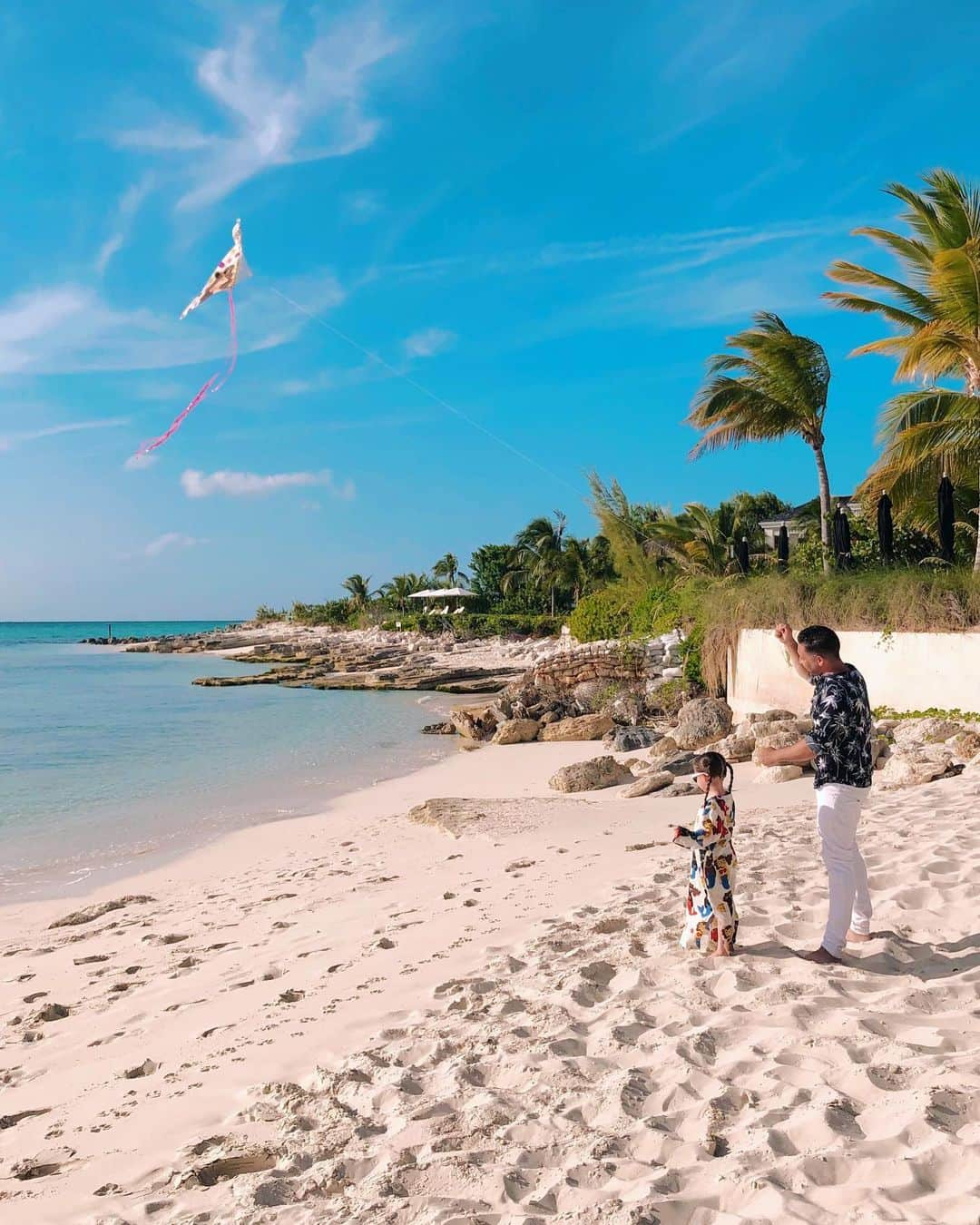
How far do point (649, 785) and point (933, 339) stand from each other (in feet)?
31.7

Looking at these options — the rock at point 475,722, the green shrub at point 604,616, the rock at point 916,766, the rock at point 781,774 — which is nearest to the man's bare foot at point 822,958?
the rock at point 916,766

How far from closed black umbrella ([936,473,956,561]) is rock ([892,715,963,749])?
485cm

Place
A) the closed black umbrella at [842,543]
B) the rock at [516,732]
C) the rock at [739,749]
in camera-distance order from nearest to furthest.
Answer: the rock at [739,749] → the closed black umbrella at [842,543] → the rock at [516,732]

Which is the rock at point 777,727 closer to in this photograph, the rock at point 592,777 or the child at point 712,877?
the rock at point 592,777

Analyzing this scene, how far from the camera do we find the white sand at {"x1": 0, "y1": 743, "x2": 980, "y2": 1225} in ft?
8.87

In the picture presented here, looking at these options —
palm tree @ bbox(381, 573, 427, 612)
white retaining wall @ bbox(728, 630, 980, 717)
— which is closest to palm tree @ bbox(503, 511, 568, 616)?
palm tree @ bbox(381, 573, 427, 612)

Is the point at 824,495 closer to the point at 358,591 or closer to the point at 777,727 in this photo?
the point at 777,727

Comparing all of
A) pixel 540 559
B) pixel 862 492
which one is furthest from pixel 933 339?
pixel 540 559

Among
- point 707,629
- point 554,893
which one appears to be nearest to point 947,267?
→ point 707,629

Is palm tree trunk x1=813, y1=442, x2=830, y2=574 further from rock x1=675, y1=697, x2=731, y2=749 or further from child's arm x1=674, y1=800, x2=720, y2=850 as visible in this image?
child's arm x1=674, y1=800, x2=720, y2=850

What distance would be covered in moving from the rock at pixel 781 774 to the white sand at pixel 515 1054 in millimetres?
2627

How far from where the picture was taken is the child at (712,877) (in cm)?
453

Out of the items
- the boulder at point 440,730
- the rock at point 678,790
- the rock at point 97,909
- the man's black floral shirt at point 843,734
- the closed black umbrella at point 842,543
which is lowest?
the boulder at point 440,730

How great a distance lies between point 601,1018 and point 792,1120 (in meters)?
1.11
